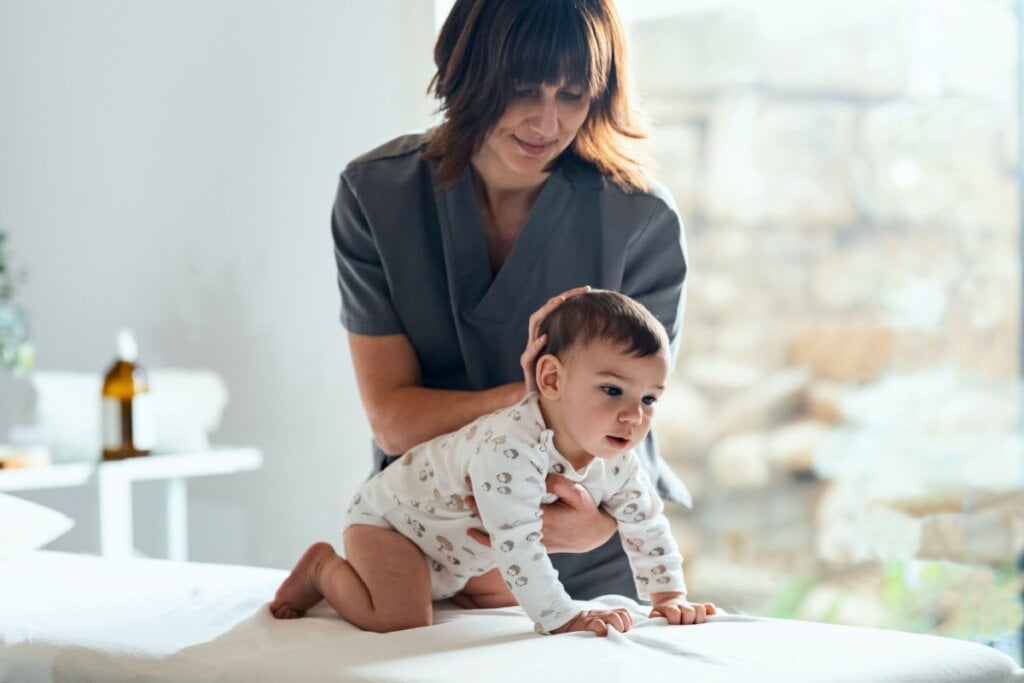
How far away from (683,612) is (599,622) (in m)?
0.16

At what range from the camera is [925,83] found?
2924 millimetres

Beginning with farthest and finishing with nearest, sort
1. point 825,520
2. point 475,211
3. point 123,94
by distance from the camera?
1. point 123,94
2. point 825,520
3. point 475,211

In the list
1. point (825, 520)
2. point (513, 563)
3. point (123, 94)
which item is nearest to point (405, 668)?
point (513, 563)

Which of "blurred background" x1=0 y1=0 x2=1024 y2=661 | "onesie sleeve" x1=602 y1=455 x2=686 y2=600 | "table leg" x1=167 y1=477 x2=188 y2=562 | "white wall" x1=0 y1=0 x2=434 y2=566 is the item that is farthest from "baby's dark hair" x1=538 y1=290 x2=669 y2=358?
"white wall" x1=0 y1=0 x2=434 y2=566

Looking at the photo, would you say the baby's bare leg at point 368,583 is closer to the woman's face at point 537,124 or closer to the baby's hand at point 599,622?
the baby's hand at point 599,622

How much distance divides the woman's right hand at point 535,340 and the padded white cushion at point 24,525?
44.2 inches

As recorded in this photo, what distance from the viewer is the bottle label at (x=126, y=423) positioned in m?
2.92

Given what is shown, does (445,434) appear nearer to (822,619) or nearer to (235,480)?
(822,619)

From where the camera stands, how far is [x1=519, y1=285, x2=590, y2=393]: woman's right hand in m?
1.58

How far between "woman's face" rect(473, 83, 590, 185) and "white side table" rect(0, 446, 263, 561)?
1.45 meters

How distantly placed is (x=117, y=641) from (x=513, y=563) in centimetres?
52

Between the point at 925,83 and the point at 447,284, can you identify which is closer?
the point at 447,284

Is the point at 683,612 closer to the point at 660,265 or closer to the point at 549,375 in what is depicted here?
the point at 549,375

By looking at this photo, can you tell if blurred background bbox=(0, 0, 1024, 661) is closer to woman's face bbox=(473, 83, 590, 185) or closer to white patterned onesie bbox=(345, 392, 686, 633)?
woman's face bbox=(473, 83, 590, 185)
